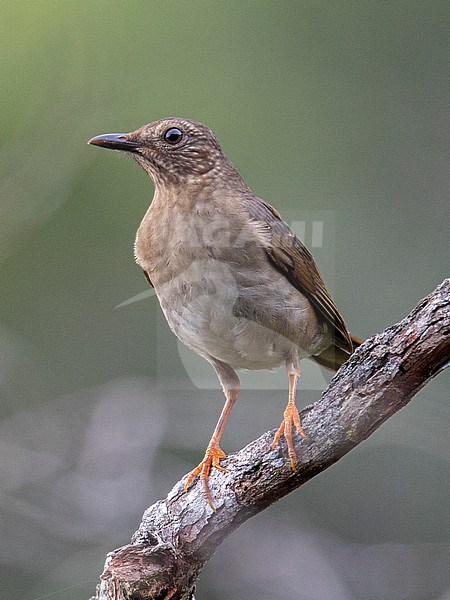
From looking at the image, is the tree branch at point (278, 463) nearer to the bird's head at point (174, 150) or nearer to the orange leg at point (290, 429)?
the orange leg at point (290, 429)

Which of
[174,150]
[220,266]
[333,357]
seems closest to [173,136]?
[174,150]

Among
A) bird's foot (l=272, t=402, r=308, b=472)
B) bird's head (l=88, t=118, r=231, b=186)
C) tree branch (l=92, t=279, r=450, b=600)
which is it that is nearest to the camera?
tree branch (l=92, t=279, r=450, b=600)

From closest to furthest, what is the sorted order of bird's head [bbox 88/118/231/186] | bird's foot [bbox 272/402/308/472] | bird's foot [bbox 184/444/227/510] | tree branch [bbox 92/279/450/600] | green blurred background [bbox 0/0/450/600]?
1. tree branch [bbox 92/279/450/600]
2. bird's foot [bbox 272/402/308/472]
3. bird's foot [bbox 184/444/227/510]
4. bird's head [bbox 88/118/231/186]
5. green blurred background [bbox 0/0/450/600]

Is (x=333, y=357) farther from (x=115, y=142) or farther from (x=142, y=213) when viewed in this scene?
(x=115, y=142)

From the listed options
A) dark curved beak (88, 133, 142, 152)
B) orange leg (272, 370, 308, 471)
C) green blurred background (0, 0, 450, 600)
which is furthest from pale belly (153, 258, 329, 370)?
dark curved beak (88, 133, 142, 152)

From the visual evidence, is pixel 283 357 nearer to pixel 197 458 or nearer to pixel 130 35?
pixel 197 458

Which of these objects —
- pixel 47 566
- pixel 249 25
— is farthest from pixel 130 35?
pixel 47 566

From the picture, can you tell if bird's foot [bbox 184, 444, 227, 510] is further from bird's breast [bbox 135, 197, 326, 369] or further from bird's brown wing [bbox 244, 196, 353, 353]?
bird's brown wing [bbox 244, 196, 353, 353]
